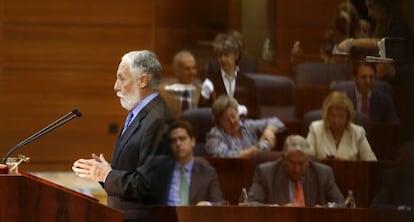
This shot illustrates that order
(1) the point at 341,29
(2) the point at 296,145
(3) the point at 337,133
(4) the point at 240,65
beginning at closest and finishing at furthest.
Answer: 1. (2) the point at 296,145
2. (3) the point at 337,133
3. (4) the point at 240,65
4. (1) the point at 341,29

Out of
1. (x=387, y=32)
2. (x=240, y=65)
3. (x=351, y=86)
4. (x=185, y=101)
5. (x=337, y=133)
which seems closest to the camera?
(x=387, y=32)

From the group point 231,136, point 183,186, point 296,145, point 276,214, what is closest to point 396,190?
point 276,214

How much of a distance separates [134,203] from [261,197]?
1003 mm

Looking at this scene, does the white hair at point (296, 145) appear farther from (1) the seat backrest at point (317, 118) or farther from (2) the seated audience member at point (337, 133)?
(1) the seat backrest at point (317, 118)

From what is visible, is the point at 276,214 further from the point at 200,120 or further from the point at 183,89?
the point at 183,89

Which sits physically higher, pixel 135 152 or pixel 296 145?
pixel 135 152

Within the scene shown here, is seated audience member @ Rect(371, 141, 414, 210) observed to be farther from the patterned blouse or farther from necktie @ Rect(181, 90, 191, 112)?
necktie @ Rect(181, 90, 191, 112)

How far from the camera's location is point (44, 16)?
214 inches

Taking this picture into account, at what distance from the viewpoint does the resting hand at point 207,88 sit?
13.6 ft

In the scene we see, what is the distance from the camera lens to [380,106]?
3855 mm

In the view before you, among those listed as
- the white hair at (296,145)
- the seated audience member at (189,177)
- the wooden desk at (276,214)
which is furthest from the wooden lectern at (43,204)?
the white hair at (296,145)

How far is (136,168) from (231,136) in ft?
4.32

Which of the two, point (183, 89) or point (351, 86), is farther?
point (183, 89)

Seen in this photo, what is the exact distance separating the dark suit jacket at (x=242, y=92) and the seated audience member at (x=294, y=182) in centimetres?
50
